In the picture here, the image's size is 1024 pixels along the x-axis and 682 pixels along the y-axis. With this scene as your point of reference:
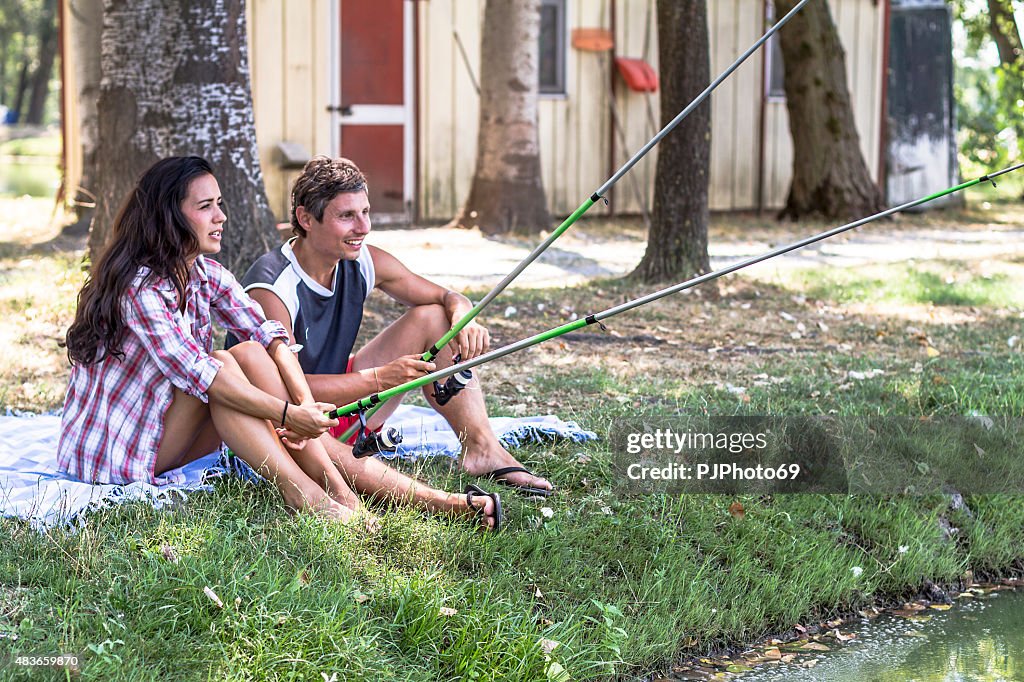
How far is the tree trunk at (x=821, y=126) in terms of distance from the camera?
12586mm

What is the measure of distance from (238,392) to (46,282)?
4609mm

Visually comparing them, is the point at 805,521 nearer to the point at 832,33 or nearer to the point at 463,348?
the point at 463,348

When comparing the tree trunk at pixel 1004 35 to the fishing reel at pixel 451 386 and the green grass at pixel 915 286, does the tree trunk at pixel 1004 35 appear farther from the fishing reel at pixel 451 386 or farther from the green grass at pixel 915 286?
the fishing reel at pixel 451 386

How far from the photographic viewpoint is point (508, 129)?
1092 cm

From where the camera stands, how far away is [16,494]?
3.68 m

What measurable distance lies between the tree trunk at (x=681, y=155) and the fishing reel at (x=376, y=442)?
392 cm

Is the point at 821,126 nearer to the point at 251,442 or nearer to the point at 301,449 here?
the point at 301,449

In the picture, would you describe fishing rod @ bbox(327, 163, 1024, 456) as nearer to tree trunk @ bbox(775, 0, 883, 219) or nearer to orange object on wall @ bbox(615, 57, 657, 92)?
orange object on wall @ bbox(615, 57, 657, 92)

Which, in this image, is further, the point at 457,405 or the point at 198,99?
the point at 198,99

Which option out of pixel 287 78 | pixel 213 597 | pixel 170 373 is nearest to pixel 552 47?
pixel 287 78

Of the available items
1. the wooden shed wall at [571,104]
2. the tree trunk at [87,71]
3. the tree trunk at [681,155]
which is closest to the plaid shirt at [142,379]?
the tree trunk at [681,155]

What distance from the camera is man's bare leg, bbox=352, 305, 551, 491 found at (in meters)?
4.25

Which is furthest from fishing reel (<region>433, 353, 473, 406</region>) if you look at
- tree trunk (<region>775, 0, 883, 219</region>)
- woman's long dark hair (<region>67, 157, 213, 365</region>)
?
tree trunk (<region>775, 0, 883, 219</region>)

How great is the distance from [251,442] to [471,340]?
805mm
